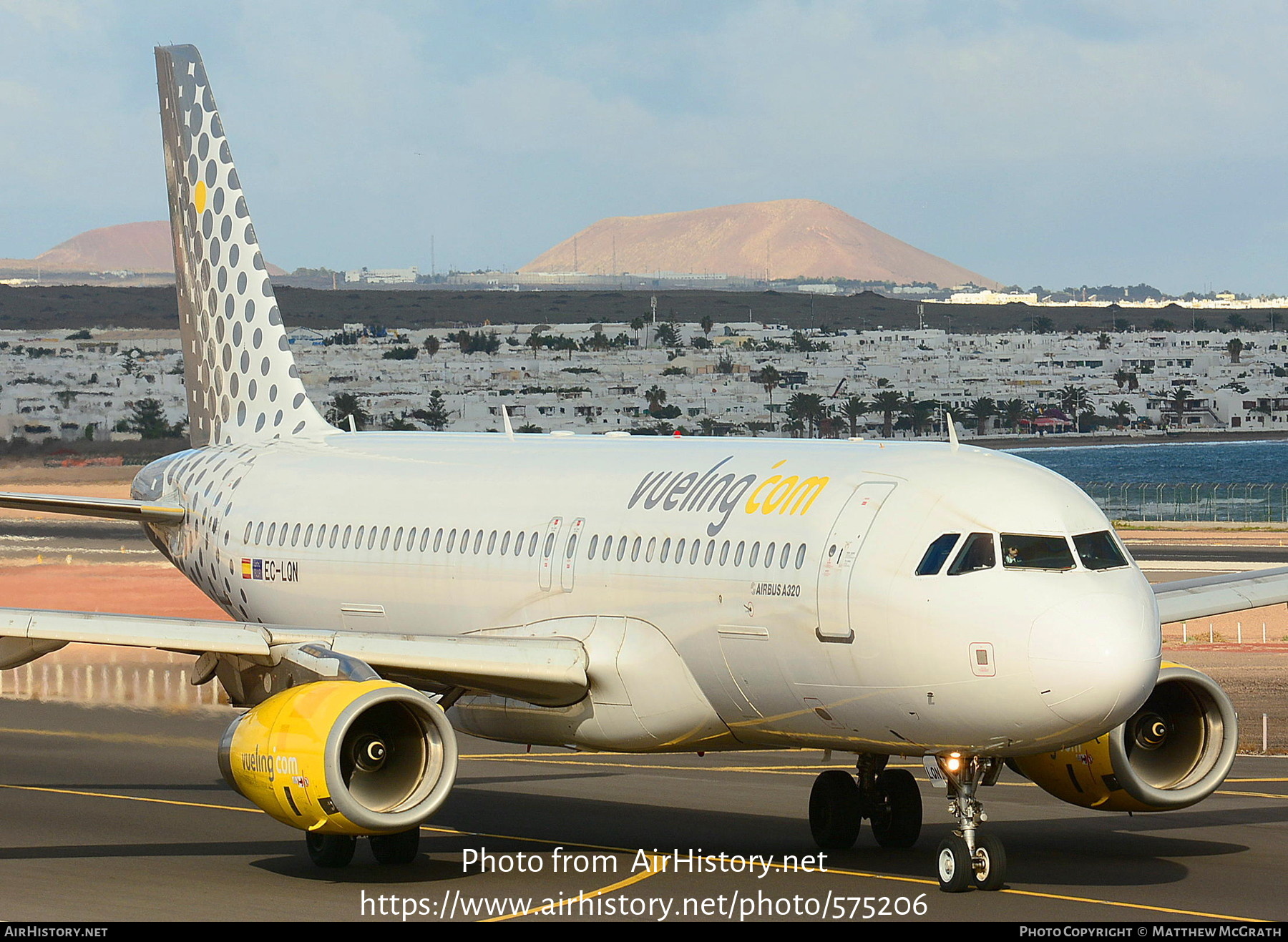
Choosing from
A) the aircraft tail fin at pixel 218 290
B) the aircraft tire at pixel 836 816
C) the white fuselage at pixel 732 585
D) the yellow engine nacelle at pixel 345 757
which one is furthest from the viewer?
the aircraft tail fin at pixel 218 290

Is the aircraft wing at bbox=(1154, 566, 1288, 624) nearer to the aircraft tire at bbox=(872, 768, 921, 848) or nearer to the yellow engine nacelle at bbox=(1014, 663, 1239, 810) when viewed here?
the yellow engine nacelle at bbox=(1014, 663, 1239, 810)

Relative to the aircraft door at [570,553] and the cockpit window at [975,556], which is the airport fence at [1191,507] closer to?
the aircraft door at [570,553]

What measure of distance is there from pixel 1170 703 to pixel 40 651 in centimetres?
1437

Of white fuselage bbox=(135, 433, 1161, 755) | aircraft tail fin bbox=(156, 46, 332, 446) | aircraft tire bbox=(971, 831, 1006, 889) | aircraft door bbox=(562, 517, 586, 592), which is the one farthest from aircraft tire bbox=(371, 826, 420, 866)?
aircraft tail fin bbox=(156, 46, 332, 446)

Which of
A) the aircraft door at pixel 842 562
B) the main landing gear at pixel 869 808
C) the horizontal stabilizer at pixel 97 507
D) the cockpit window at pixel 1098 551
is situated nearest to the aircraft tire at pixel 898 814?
the main landing gear at pixel 869 808

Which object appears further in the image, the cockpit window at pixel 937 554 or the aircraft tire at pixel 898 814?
the aircraft tire at pixel 898 814

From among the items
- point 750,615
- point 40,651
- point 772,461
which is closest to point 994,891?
point 750,615

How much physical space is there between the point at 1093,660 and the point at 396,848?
359 inches

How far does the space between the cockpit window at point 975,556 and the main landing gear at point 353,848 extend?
23.6 ft

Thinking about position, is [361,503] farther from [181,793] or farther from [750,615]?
[750,615]

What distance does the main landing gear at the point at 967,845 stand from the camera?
20.5 m

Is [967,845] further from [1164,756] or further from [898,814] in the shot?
[1164,756]

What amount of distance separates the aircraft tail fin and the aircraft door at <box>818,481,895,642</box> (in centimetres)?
1491

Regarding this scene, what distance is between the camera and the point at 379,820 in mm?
20812
